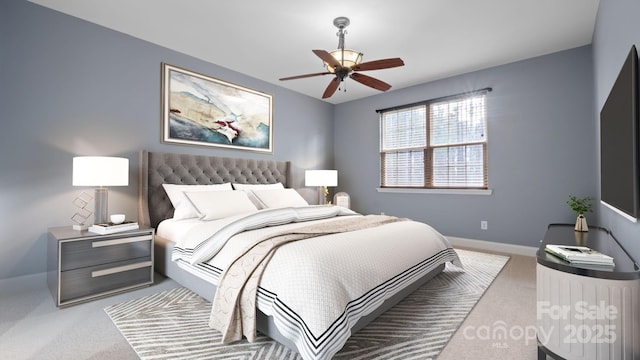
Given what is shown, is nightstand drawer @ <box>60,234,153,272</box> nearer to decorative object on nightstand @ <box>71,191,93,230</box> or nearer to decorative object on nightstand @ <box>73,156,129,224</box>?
decorative object on nightstand @ <box>73,156,129,224</box>

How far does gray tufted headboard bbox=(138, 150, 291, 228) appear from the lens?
125 inches

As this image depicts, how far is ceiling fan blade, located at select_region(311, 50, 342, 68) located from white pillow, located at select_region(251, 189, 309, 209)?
178 cm

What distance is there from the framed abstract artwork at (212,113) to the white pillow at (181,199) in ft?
2.02

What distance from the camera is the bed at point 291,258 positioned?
1.49 metres

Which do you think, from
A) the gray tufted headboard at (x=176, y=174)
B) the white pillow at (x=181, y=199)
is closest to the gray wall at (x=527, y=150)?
the gray tufted headboard at (x=176, y=174)

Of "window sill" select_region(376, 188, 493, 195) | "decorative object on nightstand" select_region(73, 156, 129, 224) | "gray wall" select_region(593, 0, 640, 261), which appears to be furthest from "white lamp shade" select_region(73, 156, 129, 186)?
"window sill" select_region(376, 188, 493, 195)

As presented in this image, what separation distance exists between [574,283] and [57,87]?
4.10m

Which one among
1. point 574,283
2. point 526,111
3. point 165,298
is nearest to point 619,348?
point 574,283

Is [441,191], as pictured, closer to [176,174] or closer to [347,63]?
[347,63]

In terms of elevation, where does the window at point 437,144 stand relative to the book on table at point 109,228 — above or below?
above

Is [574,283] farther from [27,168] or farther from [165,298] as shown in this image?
[27,168]

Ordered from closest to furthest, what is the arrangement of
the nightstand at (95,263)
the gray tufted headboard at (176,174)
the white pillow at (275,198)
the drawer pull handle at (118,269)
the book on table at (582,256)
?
the book on table at (582,256), the nightstand at (95,263), the drawer pull handle at (118,269), the gray tufted headboard at (176,174), the white pillow at (275,198)

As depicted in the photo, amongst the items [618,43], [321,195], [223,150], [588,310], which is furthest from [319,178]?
[588,310]

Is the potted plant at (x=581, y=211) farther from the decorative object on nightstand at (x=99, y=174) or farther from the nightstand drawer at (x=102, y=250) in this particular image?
the decorative object on nightstand at (x=99, y=174)
